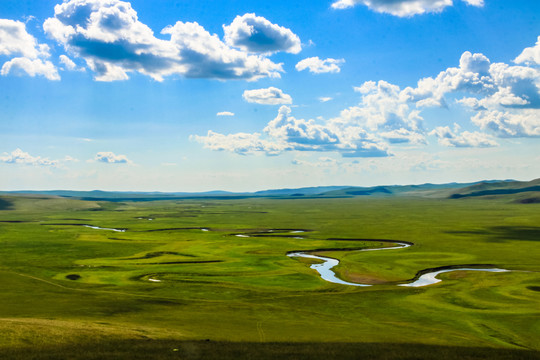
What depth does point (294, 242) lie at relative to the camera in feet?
373

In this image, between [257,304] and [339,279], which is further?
[339,279]

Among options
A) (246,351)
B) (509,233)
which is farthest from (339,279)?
(509,233)

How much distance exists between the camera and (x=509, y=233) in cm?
12631

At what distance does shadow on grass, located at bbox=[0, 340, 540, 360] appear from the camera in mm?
29891

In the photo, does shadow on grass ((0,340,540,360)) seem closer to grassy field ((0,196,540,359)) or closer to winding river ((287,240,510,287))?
grassy field ((0,196,540,359))

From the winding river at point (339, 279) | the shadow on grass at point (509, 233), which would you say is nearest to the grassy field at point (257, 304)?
the winding river at point (339, 279)

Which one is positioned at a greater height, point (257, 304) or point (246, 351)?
point (246, 351)

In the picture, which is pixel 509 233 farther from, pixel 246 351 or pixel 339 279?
pixel 246 351

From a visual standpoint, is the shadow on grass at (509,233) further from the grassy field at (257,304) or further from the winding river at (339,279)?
the winding river at (339,279)

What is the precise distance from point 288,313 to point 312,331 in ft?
25.4

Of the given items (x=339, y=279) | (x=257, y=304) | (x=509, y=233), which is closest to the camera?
(x=257, y=304)

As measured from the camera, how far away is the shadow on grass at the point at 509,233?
11506 cm

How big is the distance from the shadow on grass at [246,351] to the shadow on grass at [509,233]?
8858cm

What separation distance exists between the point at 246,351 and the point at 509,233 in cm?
11637
